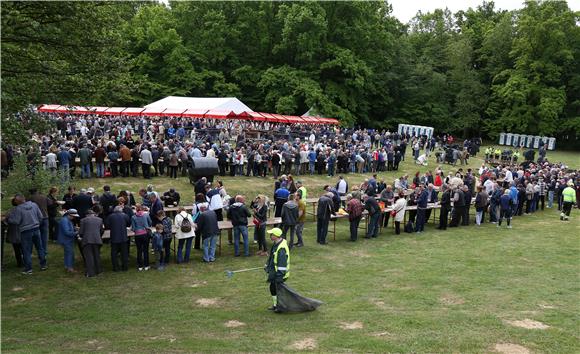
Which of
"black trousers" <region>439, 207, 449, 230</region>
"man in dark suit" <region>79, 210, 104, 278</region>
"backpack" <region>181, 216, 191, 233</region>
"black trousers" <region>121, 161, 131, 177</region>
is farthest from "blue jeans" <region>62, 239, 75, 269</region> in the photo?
"black trousers" <region>439, 207, 449, 230</region>

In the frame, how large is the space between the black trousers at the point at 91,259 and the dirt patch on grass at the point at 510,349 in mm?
8913

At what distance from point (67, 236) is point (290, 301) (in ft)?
19.2

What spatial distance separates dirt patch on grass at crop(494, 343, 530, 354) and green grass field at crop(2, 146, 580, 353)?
4cm

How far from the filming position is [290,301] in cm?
977

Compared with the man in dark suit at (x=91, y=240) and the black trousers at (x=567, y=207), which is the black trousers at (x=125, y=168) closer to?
the man in dark suit at (x=91, y=240)

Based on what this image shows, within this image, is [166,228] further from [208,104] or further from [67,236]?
[208,104]

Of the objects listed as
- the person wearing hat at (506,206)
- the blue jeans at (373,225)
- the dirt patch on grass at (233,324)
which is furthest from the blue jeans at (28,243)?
the person wearing hat at (506,206)

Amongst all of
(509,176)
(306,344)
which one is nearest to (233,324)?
(306,344)

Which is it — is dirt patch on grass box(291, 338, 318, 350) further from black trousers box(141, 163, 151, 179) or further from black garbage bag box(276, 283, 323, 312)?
black trousers box(141, 163, 151, 179)

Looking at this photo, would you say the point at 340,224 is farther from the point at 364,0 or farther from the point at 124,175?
the point at 364,0

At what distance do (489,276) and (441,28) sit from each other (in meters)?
59.4

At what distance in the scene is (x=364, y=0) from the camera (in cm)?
5406

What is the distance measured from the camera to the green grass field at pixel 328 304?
843cm

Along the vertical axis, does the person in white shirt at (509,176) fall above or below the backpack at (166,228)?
above
